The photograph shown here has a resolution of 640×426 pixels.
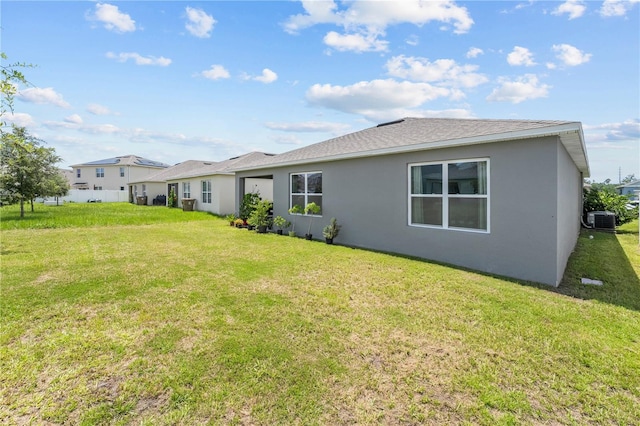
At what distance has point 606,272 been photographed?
21.5 ft

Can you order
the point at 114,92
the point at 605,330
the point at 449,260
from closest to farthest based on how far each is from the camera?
the point at 605,330
the point at 449,260
the point at 114,92

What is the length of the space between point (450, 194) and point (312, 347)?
5.11 metres

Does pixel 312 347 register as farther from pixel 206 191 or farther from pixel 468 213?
pixel 206 191

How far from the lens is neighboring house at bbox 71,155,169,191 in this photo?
4116 centimetres

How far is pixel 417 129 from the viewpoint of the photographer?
9031 mm

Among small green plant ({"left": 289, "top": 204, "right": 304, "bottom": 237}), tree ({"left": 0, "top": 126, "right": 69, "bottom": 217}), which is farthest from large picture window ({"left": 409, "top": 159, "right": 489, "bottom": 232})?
tree ({"left": 0, "top": 126, "right": 69, "bottom": 217})

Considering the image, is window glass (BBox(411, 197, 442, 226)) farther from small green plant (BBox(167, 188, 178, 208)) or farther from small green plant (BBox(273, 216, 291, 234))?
small green plant (BBox(167, 188, 178, 208))

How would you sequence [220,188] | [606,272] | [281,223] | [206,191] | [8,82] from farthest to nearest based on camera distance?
[206,191]
[220,188]
[281,223]
[606,272]
[8,82]

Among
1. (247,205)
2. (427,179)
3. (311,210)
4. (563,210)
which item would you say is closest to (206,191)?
(247,205)

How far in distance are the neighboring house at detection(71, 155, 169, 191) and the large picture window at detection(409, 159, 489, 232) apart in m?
42.5

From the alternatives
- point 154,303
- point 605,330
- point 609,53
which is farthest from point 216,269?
point 609,53

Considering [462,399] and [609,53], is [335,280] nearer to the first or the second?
[462,399]

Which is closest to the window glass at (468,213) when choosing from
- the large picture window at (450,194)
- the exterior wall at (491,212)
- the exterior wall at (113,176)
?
the large picture window at (450,194)

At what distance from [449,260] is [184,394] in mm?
6033
